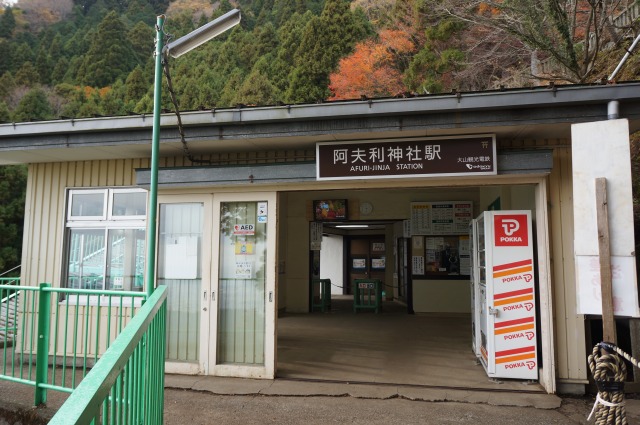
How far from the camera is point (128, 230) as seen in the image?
6.87m

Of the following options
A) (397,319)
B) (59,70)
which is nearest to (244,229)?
(397,319)

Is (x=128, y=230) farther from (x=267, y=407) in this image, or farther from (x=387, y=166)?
(x=387, y=166)

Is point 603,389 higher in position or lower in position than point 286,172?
lower

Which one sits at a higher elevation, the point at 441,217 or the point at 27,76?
the point at 27,76

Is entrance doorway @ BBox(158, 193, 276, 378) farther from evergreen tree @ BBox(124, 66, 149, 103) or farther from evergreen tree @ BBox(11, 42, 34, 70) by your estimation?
evergreen tree @ BBox(11, 42, 34, 70)

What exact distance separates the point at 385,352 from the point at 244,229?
3.05 metres

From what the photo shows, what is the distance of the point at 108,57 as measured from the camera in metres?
39.0

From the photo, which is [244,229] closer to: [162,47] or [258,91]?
[162,47]

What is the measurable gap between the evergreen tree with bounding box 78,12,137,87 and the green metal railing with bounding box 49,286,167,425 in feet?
129

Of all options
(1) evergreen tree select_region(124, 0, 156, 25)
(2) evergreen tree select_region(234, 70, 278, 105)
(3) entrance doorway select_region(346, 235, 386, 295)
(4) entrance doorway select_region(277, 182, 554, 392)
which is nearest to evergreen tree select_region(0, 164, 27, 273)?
(2) evergreen tree select_region(234, 70, 278, 105)

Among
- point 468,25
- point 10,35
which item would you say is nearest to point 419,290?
point 468,25

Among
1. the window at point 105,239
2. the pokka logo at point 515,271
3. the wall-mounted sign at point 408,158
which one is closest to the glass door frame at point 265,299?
the wall-mounted sign at point 408,158

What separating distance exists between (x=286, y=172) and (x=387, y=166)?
1239 mm

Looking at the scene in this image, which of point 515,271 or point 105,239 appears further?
point 105,239
